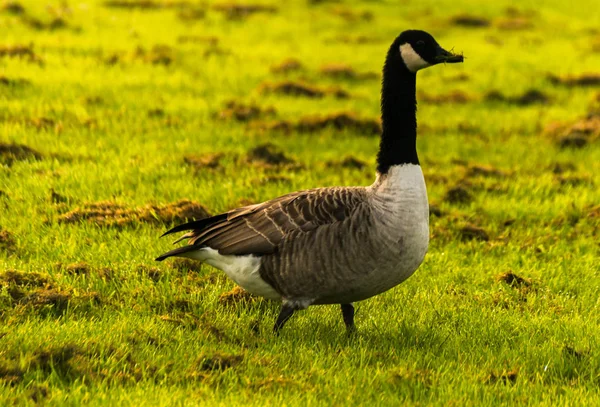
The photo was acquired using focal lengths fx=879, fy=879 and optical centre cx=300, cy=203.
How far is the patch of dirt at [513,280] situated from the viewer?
997cm

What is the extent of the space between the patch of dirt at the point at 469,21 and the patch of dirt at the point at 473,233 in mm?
18345

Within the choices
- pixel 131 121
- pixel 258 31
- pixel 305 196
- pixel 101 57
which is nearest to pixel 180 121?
pixel 131 121

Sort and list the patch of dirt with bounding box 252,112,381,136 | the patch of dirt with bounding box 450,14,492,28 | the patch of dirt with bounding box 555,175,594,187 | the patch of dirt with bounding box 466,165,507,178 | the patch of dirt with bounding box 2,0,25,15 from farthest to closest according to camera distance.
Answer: the patch of dirt with bounding box 450,14,492,28
the patch of dirt with bounding box 2,0,25,15
the patch of dirt with bounding box 252,112,381,136
the patch of dirt with bounding box 466,165,507,178
the patch of dirt with bounding box 555,175,594,187

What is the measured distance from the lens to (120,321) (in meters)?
7.68

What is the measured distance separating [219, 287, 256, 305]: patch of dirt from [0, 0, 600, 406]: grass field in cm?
3

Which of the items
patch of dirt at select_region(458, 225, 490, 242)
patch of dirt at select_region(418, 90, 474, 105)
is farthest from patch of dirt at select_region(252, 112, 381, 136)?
patch of dirt at select_region(458, 225, 490, 242)

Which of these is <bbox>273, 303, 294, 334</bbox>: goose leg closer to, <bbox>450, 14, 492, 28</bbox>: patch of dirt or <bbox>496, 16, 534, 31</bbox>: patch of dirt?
<bbox>450, 14, 492, 28</bbox>: patch of dirt

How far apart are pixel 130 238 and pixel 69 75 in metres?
8.69

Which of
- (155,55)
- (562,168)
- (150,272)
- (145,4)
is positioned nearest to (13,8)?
(145,4)

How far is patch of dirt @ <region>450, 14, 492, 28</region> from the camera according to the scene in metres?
29.0

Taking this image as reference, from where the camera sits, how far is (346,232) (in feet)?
24.9

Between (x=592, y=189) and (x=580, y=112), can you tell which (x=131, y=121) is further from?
(x=580, y=112)

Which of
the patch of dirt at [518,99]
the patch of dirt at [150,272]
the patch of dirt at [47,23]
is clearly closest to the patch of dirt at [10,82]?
the patch of dirt at [47,23]

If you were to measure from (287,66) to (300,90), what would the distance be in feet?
7.24
